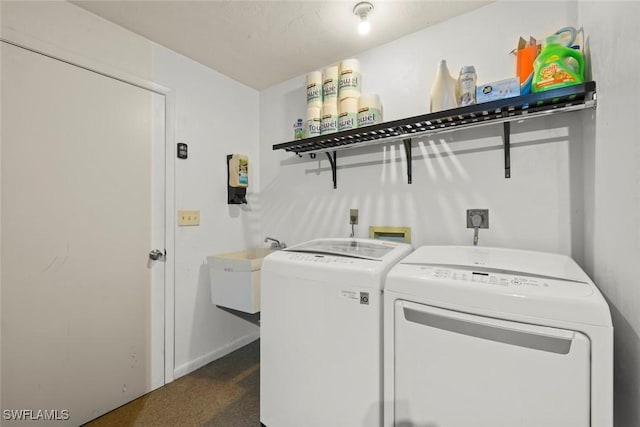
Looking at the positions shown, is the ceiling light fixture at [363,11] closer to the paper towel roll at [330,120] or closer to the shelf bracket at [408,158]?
the paper towel roll at [330,120]

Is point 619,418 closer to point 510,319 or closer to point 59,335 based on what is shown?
point 510,319

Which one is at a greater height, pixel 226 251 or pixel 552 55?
pixel 552 55

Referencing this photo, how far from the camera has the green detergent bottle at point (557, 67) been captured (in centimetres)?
111

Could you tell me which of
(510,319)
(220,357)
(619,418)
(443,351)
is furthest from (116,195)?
(619,418)

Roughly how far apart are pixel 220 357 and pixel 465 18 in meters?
2.92

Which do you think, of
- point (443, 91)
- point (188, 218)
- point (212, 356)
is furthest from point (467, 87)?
point (212, 356)

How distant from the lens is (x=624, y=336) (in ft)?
2.80

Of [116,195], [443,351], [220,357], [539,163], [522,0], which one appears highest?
[522,0]

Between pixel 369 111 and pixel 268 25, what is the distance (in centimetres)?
82

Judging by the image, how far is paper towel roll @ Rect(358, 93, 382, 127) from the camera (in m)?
1.69

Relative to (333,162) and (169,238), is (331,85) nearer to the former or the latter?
(333,162)

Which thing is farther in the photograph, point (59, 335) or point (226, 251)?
point (226, 251)

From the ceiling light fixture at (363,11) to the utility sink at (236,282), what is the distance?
61.6 inches

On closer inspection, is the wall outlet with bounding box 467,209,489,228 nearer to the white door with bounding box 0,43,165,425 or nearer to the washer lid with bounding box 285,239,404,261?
the washer lid with bounding box 285,239,404,261
